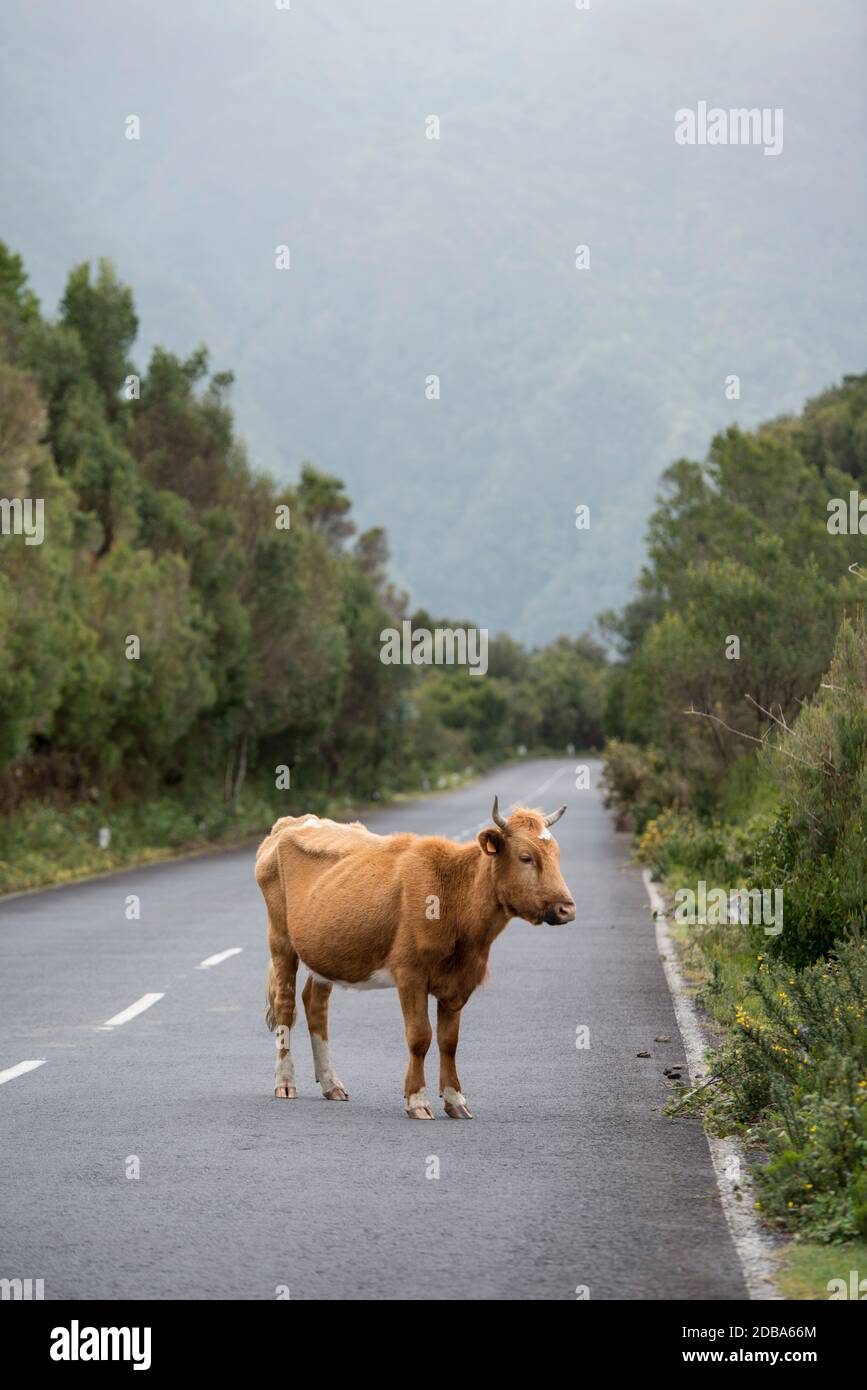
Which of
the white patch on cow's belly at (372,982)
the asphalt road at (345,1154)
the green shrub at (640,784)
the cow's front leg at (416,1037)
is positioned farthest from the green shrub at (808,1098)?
the green shrub at (640,784)

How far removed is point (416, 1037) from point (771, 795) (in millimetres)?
14330

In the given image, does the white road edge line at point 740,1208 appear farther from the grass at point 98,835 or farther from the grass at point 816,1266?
the grass at point 98,835

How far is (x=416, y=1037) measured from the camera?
8891 mm

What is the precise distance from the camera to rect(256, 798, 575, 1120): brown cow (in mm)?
8859

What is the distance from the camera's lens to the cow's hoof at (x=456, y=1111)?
30.3ft

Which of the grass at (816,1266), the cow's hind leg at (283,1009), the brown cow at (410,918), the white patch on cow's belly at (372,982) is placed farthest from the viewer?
the cow's hind leg at (283,1009)

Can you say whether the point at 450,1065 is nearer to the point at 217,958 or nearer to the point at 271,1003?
the point at 271,1003

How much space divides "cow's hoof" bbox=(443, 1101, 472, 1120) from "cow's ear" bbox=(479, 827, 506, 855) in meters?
1.41

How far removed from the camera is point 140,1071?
11.0m

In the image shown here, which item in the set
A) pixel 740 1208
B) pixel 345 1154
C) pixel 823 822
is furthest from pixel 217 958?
pixel 740 1208

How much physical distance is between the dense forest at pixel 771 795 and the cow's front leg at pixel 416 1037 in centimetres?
143

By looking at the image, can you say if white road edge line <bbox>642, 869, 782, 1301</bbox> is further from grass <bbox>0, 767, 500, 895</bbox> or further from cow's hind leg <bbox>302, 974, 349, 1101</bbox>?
grass <bbox>0, 767, 500, 895</bbox>
